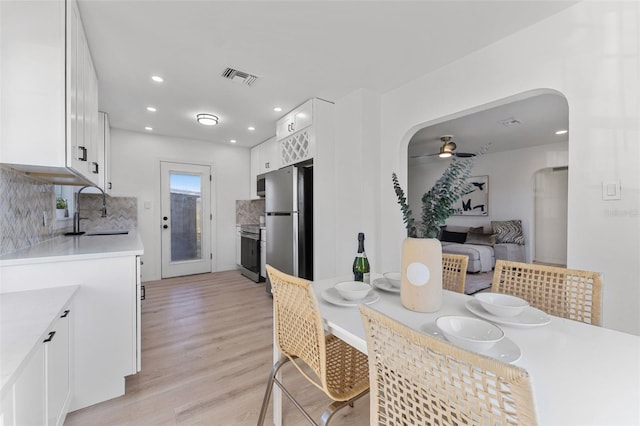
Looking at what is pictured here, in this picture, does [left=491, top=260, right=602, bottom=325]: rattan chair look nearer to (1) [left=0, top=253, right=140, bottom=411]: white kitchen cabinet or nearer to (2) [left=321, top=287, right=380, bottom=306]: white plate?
(2) [left=321, top=287, right=380, bottom=306]: white plate

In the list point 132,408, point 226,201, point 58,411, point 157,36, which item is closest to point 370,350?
point 58,411

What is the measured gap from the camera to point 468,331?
2.77ft

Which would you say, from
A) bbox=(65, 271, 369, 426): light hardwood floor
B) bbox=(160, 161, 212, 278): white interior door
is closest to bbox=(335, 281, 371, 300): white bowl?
bbox=(65, 271, 369, 426): light hardwood floor

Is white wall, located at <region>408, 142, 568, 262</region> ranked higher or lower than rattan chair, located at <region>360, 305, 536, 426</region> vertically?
higher

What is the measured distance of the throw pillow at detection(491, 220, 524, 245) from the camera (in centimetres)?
530

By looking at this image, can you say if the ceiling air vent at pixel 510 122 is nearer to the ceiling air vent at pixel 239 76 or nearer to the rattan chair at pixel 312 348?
the ceiling air vent at pixel 239 76

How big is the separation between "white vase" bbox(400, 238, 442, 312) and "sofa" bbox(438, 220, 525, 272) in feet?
13.9

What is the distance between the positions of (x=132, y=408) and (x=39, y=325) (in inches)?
36.8

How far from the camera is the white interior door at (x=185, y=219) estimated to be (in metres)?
4.59

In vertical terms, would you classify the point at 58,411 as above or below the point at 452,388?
below

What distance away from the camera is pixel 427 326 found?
891mm

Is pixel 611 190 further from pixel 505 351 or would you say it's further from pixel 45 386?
pixel 45 386

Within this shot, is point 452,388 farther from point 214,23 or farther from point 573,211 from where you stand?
point 214,23

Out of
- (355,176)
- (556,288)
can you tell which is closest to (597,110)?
(556,288)
